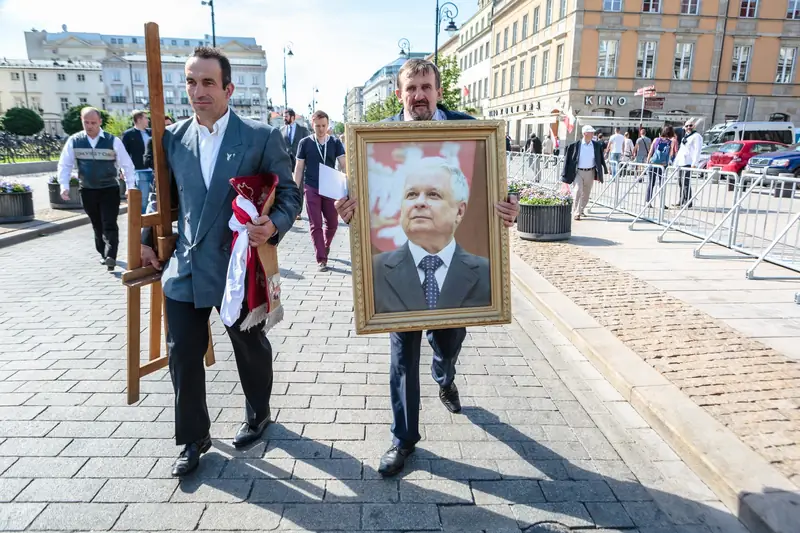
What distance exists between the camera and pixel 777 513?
8.26ft

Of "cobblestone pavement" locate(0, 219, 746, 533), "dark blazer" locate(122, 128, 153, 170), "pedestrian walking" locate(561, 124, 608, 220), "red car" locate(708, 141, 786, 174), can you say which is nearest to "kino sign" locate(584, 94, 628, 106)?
"red car" locate(708, 141, 786, 174)

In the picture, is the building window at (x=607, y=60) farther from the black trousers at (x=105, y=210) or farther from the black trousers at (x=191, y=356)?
the black trousers at (x=191, y=356)

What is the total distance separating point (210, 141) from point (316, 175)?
528cm

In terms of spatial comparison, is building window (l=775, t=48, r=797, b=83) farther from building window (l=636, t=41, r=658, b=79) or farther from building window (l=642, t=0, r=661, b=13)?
building window (l=642, t=0, r=661, b=13)

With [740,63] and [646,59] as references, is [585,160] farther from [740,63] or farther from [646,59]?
[740,63]

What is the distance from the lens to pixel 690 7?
41.2 meters

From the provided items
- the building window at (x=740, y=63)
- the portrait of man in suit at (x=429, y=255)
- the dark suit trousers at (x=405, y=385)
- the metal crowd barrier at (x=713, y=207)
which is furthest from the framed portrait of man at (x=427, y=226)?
the building window at (x=740, y=63)

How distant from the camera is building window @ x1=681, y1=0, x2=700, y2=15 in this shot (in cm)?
4112

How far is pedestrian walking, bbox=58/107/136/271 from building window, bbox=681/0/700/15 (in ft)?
149

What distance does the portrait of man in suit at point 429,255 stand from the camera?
9.13 ft

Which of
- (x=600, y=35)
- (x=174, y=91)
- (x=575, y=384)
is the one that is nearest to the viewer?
(x=575, y=384)

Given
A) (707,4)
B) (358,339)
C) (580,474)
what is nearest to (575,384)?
(580,474)

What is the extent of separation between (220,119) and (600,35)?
44.3 meters

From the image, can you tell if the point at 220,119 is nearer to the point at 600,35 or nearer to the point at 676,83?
the point at 600,35
